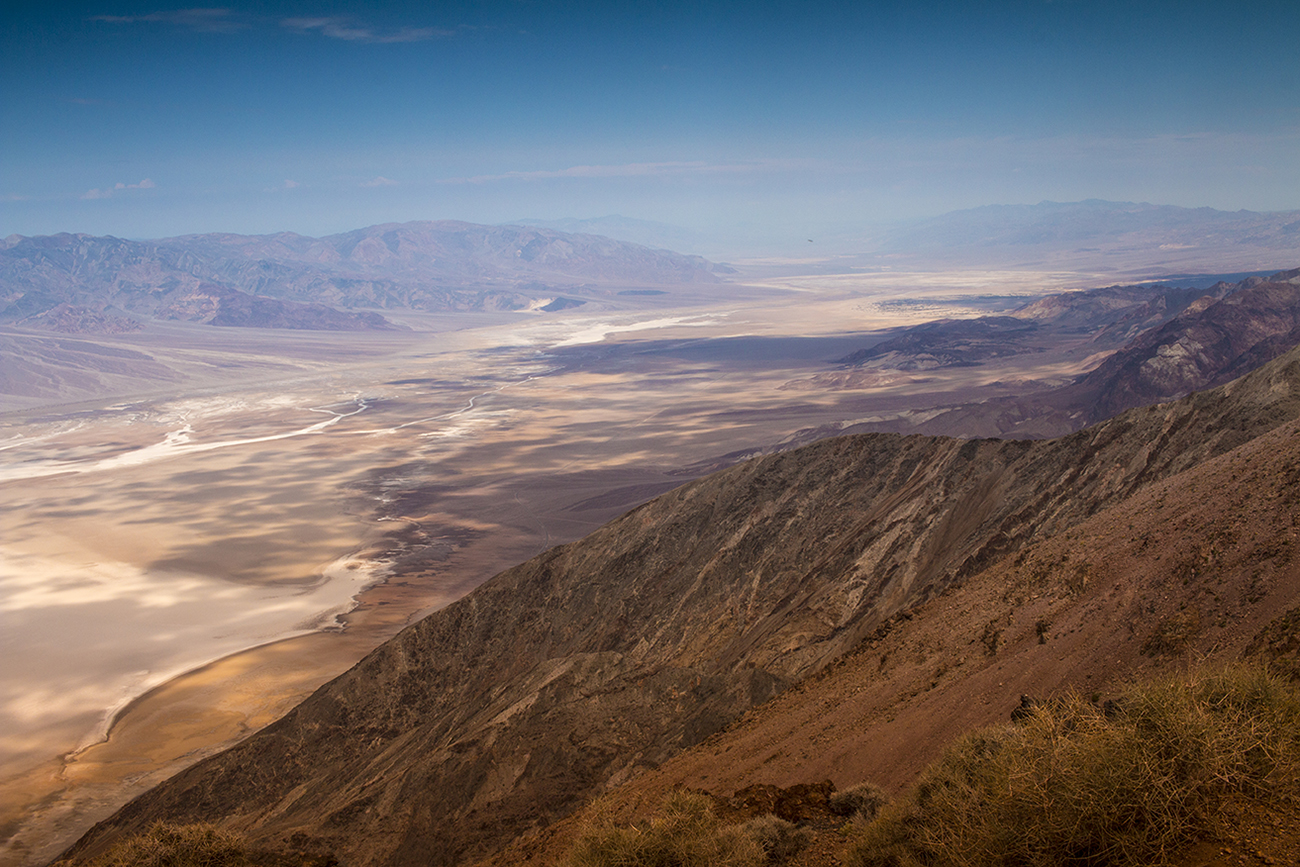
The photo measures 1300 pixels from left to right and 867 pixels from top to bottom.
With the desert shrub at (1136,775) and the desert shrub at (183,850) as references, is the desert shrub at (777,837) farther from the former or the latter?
the desert shrub at (183,850)

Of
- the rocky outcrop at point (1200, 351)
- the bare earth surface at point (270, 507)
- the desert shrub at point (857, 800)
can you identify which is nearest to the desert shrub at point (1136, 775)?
the desert shrub at point (857, 800)

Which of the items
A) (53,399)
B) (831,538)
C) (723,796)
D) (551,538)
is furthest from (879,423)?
(53,399)

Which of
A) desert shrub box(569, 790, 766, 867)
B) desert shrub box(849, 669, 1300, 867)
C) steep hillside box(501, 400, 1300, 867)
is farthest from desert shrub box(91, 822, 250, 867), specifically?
desert shrub box(849, 669, 1300, 867)

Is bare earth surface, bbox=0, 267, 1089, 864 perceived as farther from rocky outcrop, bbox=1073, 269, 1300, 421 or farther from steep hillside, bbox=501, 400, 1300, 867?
steep hillside, bbox=501, 400, 1300, 867

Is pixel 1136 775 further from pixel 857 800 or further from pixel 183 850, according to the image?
pixel 183 850

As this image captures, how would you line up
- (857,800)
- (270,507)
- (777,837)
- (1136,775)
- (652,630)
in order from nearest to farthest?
(1136,775)
(777,837)
(857,800)
(652,630)
(270,507)

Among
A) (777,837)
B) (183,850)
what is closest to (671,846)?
(777,837)

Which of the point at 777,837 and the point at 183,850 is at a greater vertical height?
the point at 777,837
